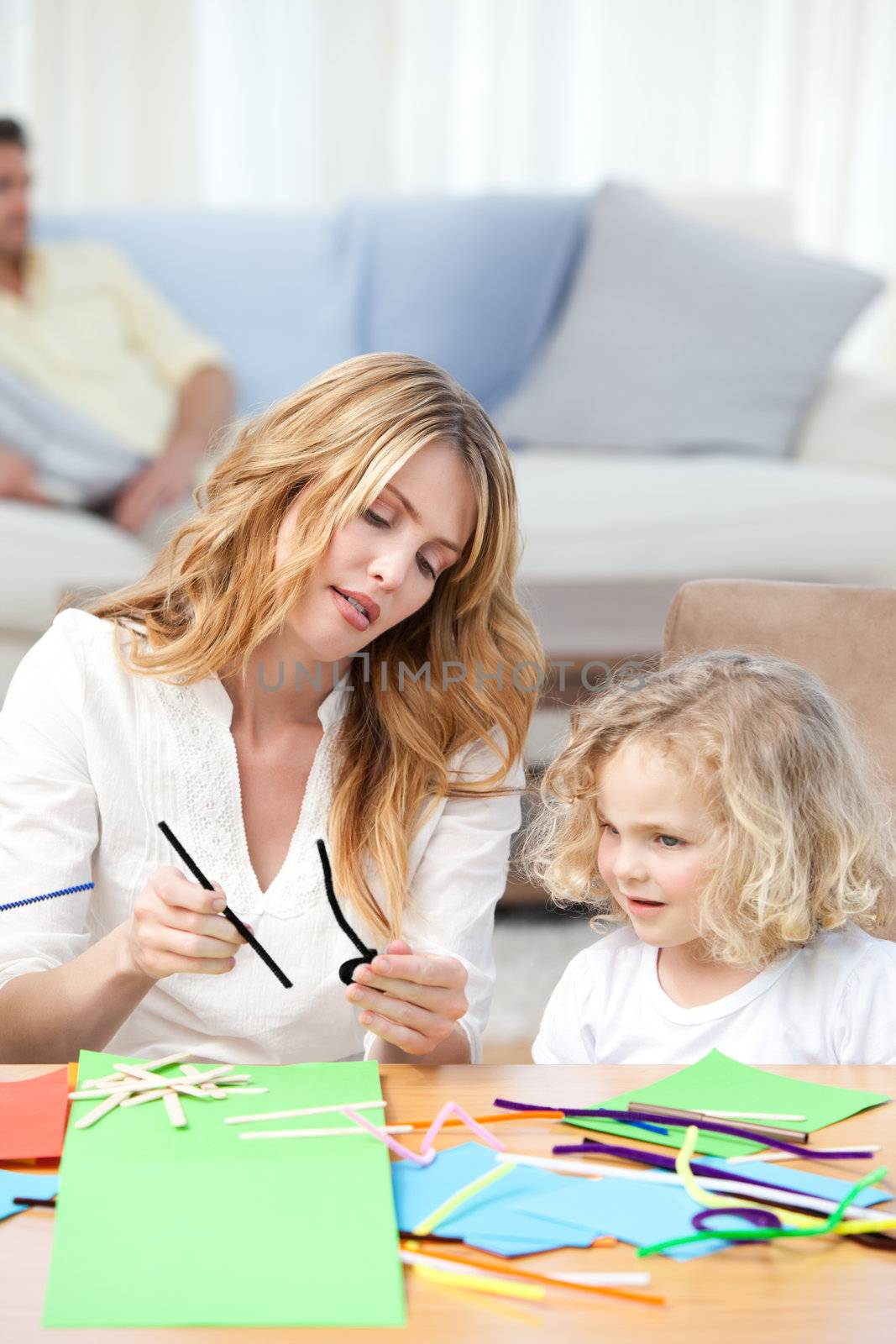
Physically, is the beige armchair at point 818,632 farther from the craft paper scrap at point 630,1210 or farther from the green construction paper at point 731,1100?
the craft paper scrap at point 630,1210

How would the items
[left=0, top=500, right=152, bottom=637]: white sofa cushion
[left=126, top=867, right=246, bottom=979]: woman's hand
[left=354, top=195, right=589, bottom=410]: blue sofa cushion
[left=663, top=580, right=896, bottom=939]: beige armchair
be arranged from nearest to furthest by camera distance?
1. [left=126, top=867, right=246, bottom=979]: woman's hand
2. [left=663, top=580, right=896, bottom=939]: beige armchair
3. [left=0, top=500, right=152, bottom=637]: white sofa cushion
4. [left=354, top=195, right=589, bottom=410]: blue sofa cushion

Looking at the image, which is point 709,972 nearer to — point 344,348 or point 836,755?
point 836,755

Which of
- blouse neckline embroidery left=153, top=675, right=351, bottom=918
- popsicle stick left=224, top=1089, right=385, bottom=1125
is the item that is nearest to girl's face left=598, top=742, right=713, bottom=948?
blouse neckline embroidery left=153, top=675, right=351, bottom=918

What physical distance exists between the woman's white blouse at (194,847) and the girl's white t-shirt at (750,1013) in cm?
8

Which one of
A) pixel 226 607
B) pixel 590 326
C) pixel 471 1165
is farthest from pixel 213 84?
pixel 471 1165

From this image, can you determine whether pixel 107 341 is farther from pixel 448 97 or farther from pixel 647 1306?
pixel 647 1306

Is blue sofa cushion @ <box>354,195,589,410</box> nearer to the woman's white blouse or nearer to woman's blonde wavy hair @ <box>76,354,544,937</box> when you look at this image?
woman's blonde wavy hair @ <box>76,354,544,937</box>

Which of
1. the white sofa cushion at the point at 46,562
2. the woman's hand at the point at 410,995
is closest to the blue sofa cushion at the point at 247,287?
the white sofa cushion at the point at 46,562

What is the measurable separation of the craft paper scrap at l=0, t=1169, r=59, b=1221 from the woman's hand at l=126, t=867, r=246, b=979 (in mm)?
192

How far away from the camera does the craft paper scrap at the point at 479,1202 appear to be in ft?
2.17

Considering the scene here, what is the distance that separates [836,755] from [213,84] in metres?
3.09

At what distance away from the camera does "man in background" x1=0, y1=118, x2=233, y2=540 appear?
114 inches

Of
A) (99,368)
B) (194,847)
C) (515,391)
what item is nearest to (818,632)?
(194,847)

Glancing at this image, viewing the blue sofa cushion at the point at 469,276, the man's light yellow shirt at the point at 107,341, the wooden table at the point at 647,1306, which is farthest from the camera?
the blue sofa cushion at the point at 469,276
